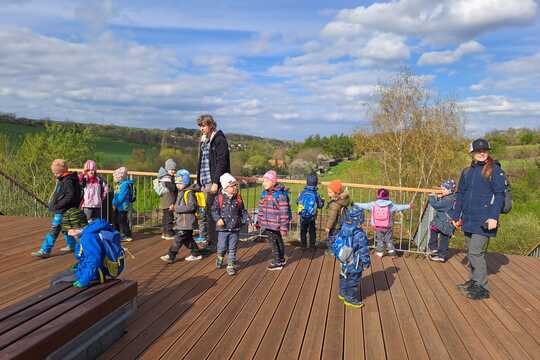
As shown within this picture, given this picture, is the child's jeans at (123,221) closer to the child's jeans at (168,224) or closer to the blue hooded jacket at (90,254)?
the child's jeans at (168,224)

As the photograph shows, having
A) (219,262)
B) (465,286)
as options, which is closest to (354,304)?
(465,286)

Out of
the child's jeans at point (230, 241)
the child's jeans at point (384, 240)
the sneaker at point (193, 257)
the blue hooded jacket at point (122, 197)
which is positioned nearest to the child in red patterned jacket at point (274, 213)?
the child's jeans at point (230, 241)

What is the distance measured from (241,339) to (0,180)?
956 cm

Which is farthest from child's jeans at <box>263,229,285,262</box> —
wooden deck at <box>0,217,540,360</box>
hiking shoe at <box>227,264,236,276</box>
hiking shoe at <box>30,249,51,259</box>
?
hiking shoe at <box>30,249,51,259</box>

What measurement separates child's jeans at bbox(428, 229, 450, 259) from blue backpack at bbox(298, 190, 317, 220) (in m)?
1.83

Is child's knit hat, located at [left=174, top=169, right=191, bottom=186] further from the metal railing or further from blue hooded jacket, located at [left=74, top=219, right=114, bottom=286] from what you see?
the metal railing

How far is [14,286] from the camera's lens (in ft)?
14.6

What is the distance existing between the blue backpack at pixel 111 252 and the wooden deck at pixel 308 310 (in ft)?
1.91

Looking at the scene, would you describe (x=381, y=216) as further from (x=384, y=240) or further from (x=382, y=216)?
(x=384, y=240)

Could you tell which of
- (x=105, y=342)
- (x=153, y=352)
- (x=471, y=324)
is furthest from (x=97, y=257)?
(x=471, y=324)

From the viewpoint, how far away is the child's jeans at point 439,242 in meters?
5.91

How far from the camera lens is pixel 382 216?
5.95 m

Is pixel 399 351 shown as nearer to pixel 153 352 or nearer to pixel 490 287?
pixel 153 352

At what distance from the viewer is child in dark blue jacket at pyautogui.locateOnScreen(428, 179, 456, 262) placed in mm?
5723
